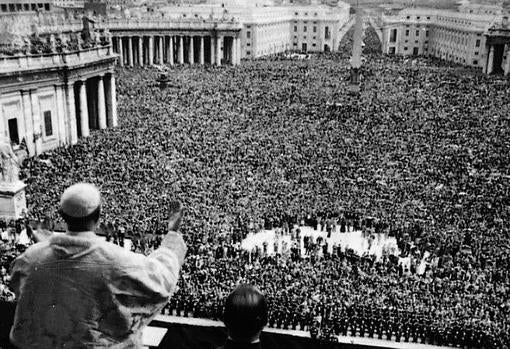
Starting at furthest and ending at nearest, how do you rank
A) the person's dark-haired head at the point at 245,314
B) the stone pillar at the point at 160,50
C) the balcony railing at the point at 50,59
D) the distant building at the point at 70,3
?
1. the distant building at the point at 70,3
2. the stone pillar at the point at 160,50
3. the balcony railing at the point at 50,59
4. the person's dark-haired head at the point at 245,314

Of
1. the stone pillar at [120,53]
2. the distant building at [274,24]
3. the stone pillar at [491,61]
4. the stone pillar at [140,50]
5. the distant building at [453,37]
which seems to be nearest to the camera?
the stone pillar at [120,53]

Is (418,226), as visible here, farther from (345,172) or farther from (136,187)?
(136,187)

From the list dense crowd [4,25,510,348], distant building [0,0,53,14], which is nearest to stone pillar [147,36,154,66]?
distant building [0,0,53,14]

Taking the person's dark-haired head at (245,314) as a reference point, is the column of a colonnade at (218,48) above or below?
below

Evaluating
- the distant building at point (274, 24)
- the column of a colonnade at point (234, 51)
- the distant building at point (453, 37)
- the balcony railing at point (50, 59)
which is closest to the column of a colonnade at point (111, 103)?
the balcony railing at point (50, 59)

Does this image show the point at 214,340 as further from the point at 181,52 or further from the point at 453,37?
the point at 453,37

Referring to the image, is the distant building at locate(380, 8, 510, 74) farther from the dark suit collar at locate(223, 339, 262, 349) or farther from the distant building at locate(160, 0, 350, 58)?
the dark suit collar at locate(223, 339, 262, 349)

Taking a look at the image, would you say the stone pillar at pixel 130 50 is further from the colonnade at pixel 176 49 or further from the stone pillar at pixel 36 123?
the stone pillar at pixel 36 123

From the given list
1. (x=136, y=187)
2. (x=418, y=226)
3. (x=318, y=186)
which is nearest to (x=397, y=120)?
(x=318, y=186)
